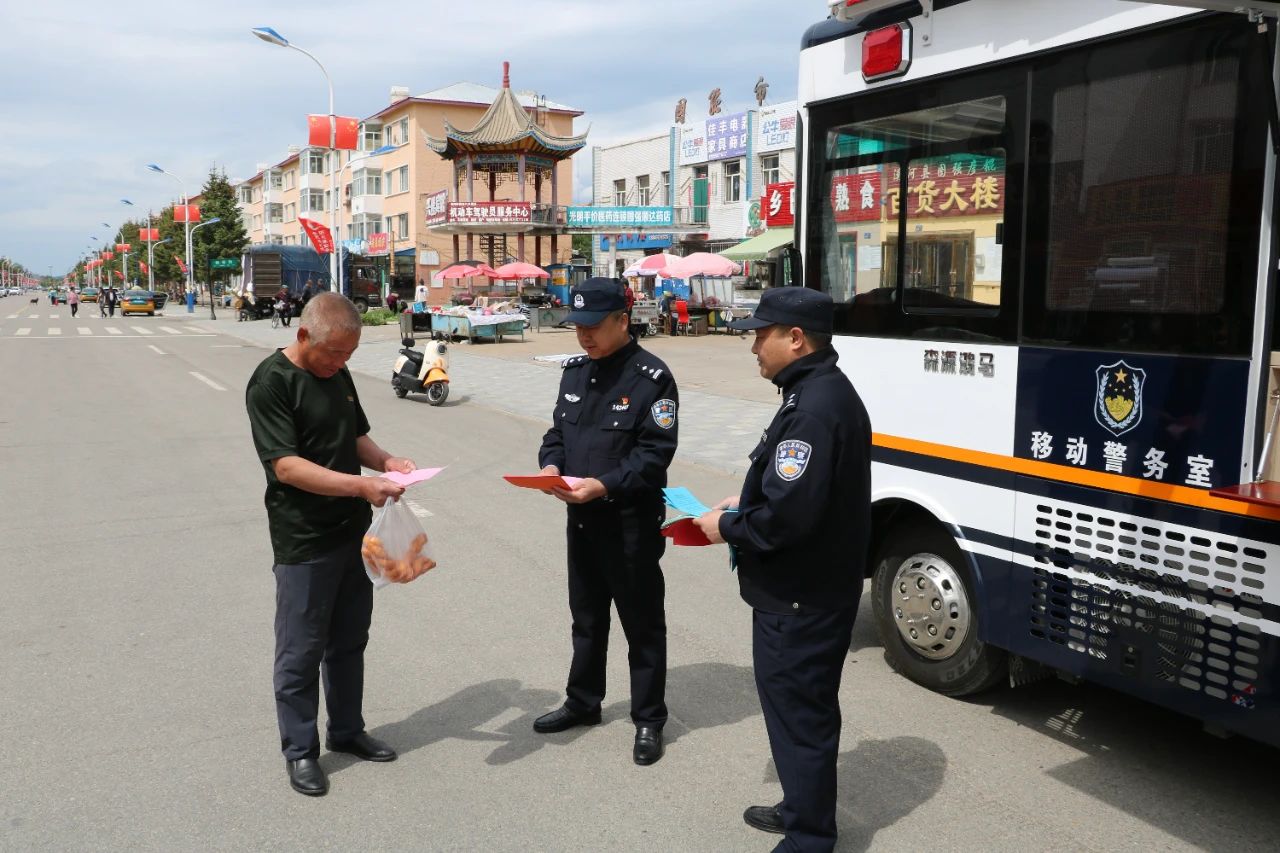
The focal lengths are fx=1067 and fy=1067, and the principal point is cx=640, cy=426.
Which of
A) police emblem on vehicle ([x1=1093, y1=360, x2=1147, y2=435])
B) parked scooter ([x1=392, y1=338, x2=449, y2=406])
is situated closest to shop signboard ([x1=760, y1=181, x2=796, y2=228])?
police emblem on vehicle ([x1=1093, y1=360, x2=1147, y2=435])

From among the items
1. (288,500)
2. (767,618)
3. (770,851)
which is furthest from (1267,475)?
(288,500)

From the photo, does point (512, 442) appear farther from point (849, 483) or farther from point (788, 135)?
point (788, 135)

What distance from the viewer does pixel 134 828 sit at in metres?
3.48

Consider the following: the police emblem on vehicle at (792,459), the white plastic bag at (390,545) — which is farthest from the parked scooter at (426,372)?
the police emblem on vehicle at (792,459)

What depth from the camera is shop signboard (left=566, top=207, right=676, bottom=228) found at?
4103 cm

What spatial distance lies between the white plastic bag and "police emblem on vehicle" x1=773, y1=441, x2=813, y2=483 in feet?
4.55

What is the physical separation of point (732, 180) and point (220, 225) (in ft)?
129

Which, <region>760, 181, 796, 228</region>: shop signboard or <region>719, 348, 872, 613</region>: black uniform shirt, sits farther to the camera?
<region>760, 181, 796, 228</region>: shop signboard

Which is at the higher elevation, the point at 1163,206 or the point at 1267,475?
the point at 1163,206

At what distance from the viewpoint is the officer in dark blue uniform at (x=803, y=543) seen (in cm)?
Result: 301

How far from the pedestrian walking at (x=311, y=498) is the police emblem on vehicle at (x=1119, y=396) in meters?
2.45

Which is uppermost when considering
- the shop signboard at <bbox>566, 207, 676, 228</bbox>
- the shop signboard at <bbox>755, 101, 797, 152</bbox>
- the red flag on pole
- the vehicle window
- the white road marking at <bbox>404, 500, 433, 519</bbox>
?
the shop signboard at <bbox>755, 101, 797, 152</bbox>

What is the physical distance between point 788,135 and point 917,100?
34581mm

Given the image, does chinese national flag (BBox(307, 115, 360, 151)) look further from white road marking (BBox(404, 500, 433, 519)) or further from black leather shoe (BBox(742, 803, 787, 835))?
black leather shoe (BBox(742, 803, 787, 835))
